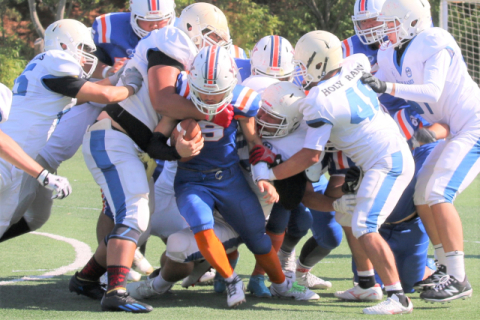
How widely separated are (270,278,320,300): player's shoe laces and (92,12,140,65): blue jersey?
8.02 feet

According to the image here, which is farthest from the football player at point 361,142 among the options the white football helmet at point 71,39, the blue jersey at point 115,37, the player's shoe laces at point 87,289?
the blue jersey at point 115,37

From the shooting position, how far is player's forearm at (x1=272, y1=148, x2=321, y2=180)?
3.97m

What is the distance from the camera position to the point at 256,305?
4082 mm

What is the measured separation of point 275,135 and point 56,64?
60.9 inches

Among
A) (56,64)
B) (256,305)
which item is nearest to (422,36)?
(256,305)

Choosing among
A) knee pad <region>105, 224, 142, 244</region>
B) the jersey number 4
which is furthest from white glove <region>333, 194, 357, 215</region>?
knee pad <region>105, 224, 142, 244</region>

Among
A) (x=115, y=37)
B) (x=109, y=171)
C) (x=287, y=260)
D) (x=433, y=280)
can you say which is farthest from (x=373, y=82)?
(x=115, y=37)

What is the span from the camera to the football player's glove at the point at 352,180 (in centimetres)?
→ 407

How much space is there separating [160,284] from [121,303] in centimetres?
46

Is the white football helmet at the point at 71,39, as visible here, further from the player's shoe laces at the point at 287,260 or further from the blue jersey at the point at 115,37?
the player's shoe laces at the point at 287,260

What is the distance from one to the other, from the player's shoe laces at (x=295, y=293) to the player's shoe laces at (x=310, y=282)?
1.28ft

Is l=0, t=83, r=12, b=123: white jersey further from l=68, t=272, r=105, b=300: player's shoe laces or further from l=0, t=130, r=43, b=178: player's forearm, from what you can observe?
l=68, t=272, r=105, b=300: player's shoe laces

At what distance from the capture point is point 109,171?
4.03 m

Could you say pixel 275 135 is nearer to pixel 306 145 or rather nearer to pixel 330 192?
pixel 306 145
